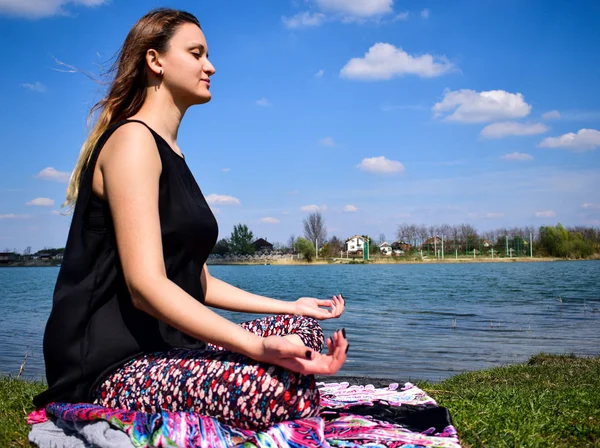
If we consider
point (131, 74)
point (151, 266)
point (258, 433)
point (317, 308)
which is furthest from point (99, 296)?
point (317, 308)

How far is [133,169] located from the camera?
2.10 metres

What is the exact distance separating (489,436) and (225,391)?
146 centimetres

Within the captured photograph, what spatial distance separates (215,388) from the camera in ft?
6.46

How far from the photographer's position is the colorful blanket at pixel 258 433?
1.94m

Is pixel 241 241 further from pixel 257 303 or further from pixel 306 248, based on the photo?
pixel 257 303

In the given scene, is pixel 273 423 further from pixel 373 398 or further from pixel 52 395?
pixel 373 398

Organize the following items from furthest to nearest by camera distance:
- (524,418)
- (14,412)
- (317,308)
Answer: (14,412) < (524,418) < (317,308)

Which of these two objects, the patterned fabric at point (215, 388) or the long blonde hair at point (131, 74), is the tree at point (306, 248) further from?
the patterned fabric at point (215, 388)

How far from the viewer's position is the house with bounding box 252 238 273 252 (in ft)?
407

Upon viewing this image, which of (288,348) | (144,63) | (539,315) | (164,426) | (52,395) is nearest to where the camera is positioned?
(288,348)

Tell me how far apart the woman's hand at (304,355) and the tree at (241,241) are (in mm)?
105787

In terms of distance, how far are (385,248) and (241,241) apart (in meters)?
29.5

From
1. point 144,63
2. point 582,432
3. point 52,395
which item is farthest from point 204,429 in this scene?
point 582,432

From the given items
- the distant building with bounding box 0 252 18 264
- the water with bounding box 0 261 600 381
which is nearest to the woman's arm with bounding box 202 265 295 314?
the water with bounding box 0 261 600 381
